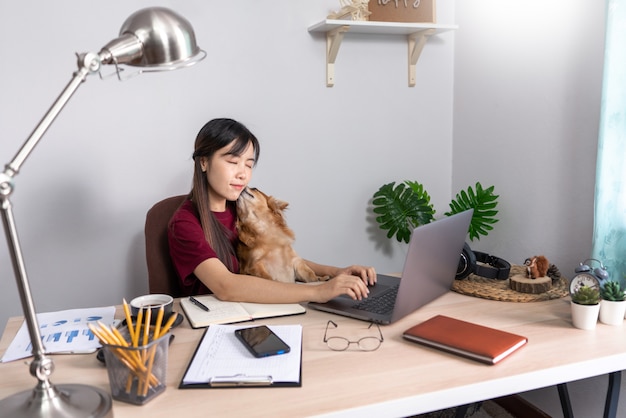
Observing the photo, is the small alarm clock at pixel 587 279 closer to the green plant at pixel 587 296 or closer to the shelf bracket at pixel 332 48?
the green plant at pixel 587 296

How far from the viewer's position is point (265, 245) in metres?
1.65

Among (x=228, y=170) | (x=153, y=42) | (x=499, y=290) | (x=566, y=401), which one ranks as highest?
(x=153, y=42)

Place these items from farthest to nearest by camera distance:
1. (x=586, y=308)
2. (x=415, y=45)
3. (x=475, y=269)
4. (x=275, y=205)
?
(x=415, y=45) → (x=275, y=205) → (x=475, y=269) → (x=586, y=308)

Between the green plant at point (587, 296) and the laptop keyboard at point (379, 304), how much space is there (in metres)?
0.43

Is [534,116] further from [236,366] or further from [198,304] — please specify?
[236,366]

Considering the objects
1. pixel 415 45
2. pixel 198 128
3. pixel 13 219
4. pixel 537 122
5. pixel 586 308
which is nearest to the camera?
pixel 13 219

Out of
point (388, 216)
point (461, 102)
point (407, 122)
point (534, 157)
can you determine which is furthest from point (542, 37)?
point (388, 216)

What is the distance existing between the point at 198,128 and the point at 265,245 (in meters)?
0.77

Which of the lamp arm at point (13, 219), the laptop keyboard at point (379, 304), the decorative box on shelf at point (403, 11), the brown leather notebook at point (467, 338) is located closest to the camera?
the lamp arm at point (13, 219)

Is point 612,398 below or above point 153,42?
below

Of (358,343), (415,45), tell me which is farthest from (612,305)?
(415,45)

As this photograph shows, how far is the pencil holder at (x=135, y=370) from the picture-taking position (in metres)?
0.88

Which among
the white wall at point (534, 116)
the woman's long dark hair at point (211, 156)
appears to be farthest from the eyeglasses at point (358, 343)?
the white wall at point (534, 116)

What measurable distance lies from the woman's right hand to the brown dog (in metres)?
0.29
